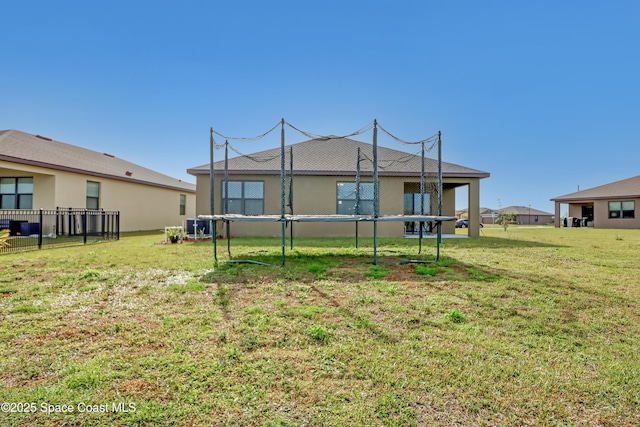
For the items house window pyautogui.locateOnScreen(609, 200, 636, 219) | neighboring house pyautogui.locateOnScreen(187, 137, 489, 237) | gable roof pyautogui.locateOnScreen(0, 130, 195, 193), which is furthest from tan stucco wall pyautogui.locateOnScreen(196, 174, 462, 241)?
house window pyautogui.locateOnScreen(609, 200, 636, 219)

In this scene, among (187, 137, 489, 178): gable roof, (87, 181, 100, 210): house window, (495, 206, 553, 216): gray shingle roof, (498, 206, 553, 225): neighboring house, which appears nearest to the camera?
(187, 137, 489, 178): gable roof

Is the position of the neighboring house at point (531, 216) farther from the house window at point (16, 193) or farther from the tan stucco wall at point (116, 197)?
the house window at point (16, 193)

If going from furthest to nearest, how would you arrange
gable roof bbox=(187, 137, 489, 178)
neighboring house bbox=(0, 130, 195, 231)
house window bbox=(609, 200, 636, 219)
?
house window bbox=(609, 200, 636, 219)
gable roof bbox=(187, 137, 489, 178)
neighboring house bbox=(0, 130, 195, 231)

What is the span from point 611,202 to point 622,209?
886 mm

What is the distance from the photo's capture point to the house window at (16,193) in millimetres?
13320

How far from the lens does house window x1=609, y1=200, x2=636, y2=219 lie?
23828 mm

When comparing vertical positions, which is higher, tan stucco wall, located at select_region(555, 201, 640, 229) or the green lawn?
tan stucco wall, located at select_region(555, 201, 640, 229)

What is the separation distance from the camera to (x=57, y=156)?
14.1 meters

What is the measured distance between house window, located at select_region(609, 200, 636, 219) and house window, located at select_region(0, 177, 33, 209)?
39332mm

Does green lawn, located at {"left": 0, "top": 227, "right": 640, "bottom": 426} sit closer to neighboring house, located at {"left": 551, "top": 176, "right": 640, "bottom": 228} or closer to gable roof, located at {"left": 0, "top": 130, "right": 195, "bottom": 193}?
gable roof, located at {"left": 0, "top": 130, "right": 195, "bottom": 193}

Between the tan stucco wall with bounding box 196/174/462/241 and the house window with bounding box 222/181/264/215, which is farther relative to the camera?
the tan stucco wall with bounding box 196/174/462/241

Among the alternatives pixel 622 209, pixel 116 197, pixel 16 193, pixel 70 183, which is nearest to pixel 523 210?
pixel 622 209

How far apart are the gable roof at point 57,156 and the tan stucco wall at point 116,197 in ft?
1.26

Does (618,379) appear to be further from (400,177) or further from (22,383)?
(400,177)
